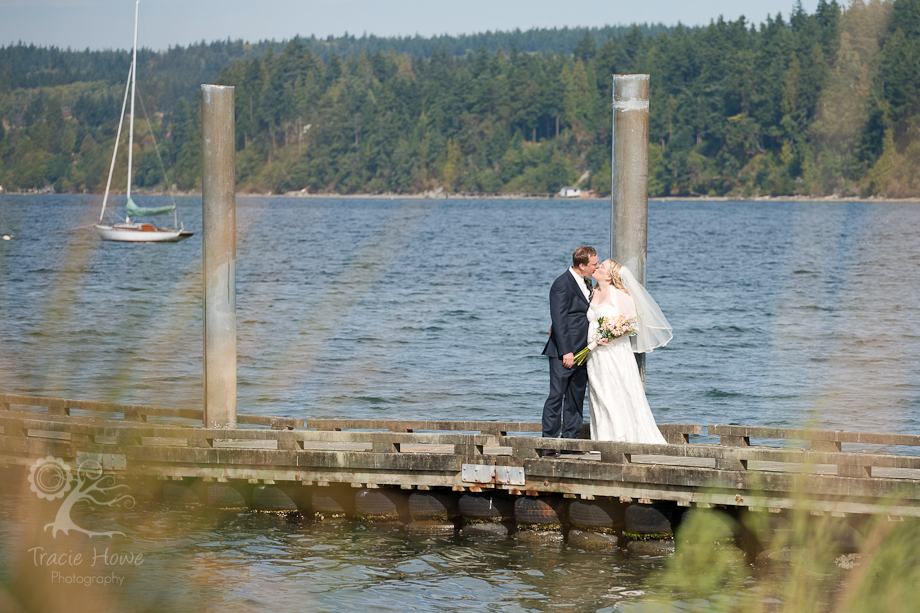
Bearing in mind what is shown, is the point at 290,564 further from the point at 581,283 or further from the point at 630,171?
the point at 630,171

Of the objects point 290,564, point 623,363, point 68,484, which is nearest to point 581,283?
point 623,363

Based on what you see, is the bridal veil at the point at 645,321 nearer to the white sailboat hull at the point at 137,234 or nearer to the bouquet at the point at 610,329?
the bouquet at the point at 610,329

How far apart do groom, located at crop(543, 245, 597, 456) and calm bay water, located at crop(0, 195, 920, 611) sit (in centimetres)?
139

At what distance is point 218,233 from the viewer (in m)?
10.8

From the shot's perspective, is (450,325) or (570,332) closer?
(570,332)

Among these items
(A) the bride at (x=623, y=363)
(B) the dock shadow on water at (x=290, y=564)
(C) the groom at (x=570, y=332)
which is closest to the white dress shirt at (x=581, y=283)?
(C) the groom at (x=570, y=332)

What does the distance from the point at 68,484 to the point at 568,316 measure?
4.98m

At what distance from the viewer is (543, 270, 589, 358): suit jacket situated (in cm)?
978

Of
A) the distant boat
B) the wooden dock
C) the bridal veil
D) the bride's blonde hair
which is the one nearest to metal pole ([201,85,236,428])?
the wooden dock

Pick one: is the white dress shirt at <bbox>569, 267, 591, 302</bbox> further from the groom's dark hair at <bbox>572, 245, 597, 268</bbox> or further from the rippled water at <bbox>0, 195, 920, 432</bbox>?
the rippled water at <bbox>0, 195, 920, 432</bbox>

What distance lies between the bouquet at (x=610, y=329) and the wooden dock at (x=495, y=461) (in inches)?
33.0

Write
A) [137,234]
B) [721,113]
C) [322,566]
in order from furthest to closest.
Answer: [721,113]
[137,234]
[322,566]

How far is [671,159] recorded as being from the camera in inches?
6634

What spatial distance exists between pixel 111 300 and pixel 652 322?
131 ft
